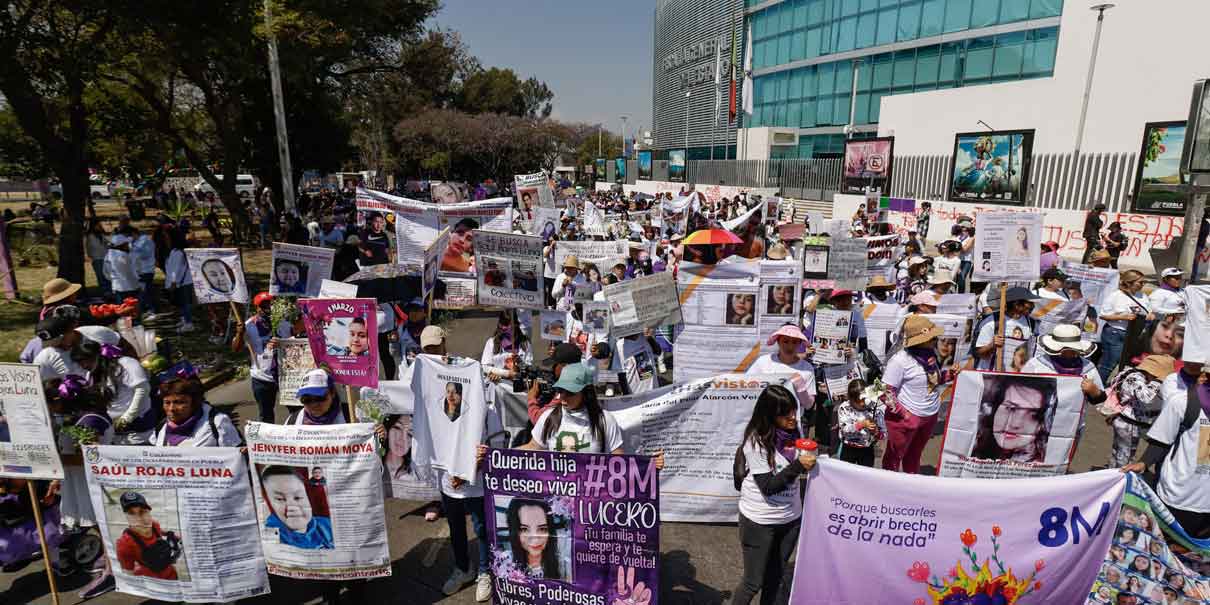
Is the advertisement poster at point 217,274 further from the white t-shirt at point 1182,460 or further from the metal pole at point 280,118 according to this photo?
the metal pole at point 280,118

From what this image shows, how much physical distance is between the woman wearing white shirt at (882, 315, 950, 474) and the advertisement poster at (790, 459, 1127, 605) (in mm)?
1474

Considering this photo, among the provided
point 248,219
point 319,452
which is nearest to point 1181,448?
point 319,452

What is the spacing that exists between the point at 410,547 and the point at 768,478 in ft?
10.4

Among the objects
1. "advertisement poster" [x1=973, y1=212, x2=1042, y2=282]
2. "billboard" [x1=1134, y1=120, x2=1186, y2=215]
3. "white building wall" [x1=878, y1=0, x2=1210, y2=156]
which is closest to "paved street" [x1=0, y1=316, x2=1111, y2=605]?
"advertisement poster" [x1=973, y1=212, x2=1042, y2=282]

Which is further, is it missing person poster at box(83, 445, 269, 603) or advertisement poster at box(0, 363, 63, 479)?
advertisement poster at box(0, 363, 63, 479)

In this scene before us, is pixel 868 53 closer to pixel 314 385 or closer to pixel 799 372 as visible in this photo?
pixel 799 372

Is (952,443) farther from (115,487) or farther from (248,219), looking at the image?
(248,219)

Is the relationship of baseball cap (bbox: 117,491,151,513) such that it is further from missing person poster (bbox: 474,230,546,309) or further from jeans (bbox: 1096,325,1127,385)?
jeans (bbox: 1096,325,1127,385)

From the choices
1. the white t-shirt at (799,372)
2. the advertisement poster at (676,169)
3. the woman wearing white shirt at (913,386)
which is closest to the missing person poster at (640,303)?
the white t-shirt at (799,372)

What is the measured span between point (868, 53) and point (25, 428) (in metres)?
48.0

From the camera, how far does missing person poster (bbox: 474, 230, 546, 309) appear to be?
660cm

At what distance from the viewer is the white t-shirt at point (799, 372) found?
4961 mm

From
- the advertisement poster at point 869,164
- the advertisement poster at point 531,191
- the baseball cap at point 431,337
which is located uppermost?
the advertisement poster at point 869,164

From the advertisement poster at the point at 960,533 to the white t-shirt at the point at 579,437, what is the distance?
1.22m
